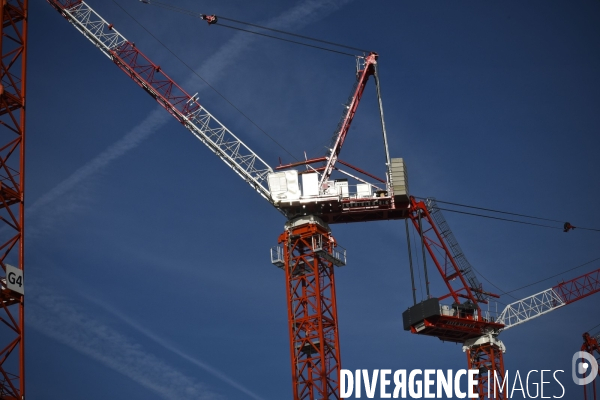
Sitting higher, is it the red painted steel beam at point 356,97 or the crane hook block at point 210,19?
the crane hook block at point 210,19

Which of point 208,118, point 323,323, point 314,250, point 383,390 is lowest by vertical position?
point 383,390

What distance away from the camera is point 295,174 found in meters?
116

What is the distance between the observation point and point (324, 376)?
351 feet

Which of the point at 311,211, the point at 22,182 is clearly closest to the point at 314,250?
the point at 311,211

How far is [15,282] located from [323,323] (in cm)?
3948

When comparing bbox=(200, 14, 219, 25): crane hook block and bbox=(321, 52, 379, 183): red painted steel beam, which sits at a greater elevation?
bbox=(200, 14, 219, 25): crane hook block

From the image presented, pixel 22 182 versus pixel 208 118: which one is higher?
pixel 208 118

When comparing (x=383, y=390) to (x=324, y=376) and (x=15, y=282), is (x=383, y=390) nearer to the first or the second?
(x=324, y=376)

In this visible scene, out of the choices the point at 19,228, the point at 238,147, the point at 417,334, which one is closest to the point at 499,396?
the point at 417,334

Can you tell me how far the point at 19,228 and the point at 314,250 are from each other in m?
37.3

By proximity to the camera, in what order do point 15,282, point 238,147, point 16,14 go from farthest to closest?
point 238,147 < point 16,14 < point 15,282

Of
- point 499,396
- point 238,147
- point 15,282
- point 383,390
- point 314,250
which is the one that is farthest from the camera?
point 499,396

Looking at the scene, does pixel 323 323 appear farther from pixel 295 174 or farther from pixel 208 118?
pixel 208 118

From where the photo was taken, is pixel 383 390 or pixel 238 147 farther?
pixel 238 147
